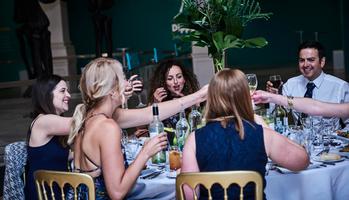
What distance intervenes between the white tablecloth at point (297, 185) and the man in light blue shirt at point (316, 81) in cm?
142

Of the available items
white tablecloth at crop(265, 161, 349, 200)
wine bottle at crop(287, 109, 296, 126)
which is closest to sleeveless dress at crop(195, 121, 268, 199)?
white tablecloth at crop(265, 161, 349, 200)

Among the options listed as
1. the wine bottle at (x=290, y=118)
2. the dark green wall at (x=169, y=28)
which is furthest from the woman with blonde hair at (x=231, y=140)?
the dark green wall at (x=169, y=28)

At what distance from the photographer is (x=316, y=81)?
3.80 m

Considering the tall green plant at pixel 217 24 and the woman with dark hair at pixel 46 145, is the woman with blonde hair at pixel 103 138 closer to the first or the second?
the woman with dark hair at pixel 46 145

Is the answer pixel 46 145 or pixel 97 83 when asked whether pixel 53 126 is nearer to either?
pixel 46 145

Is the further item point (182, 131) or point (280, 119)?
point (280, 119)

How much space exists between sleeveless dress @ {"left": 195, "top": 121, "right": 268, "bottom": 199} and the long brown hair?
0.03m

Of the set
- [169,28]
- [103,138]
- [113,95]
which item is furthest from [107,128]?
[169,28]

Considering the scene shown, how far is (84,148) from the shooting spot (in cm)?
224

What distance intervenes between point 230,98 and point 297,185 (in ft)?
1.89

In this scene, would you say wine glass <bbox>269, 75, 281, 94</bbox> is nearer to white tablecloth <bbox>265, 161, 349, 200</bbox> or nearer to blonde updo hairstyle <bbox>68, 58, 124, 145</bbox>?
white tablecloth <bbox>265, 161, 349, 200</bbox>

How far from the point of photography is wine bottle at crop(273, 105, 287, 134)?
2990mm

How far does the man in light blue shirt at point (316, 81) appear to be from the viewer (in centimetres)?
377

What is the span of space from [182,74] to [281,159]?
6.28ft
